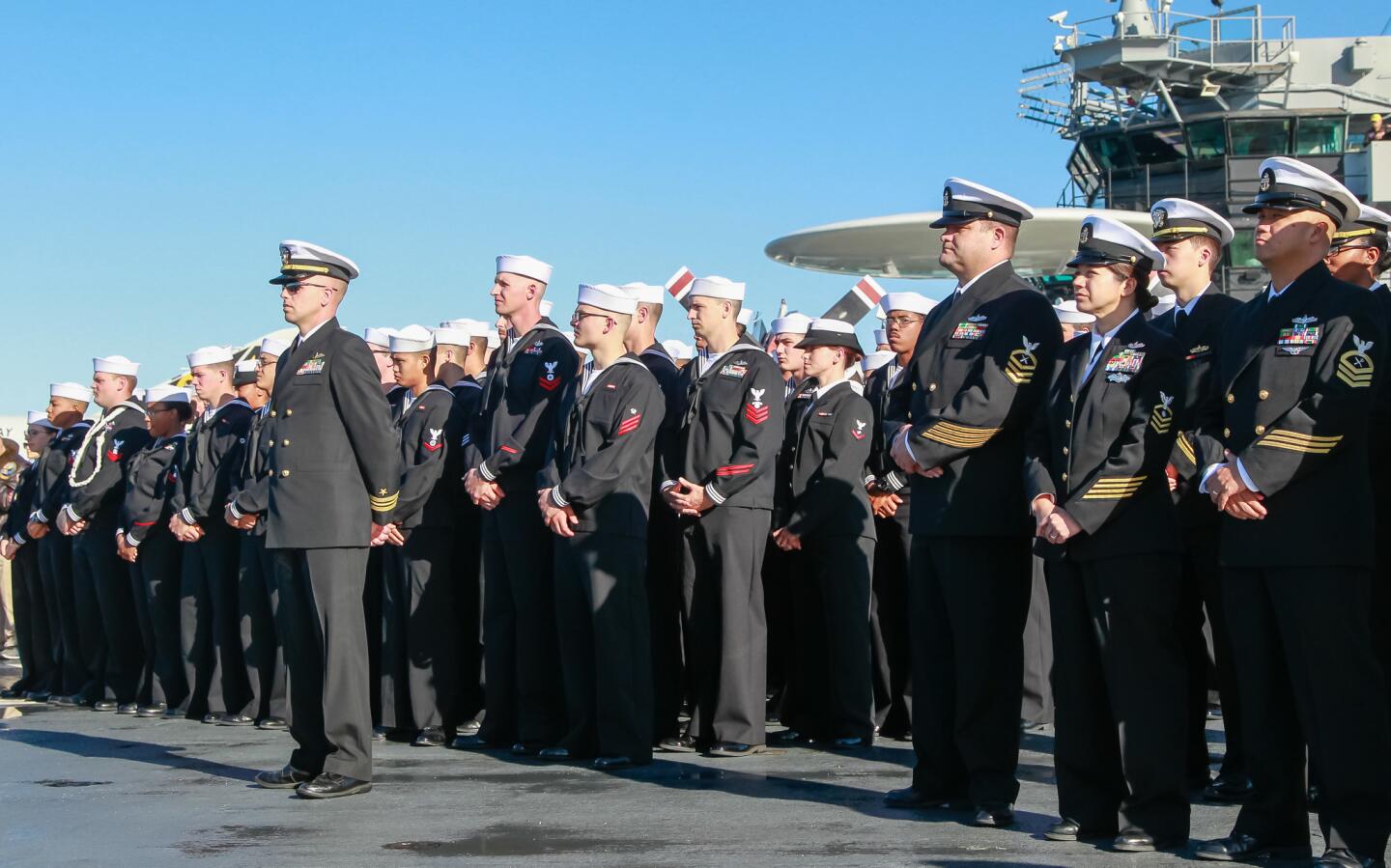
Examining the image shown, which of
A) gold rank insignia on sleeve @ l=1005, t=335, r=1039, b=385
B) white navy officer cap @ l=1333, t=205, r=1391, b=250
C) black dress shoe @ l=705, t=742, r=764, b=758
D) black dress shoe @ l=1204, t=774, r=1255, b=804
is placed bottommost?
black dress shoe @ l=705, t=742, r=764, b=758

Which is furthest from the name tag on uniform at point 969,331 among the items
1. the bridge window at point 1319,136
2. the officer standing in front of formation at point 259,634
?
the bridge window at point 1319,136

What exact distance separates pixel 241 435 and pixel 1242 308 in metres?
7.11

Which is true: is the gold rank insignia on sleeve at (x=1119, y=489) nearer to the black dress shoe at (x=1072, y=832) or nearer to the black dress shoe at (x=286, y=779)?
the black dress shoe at (x=1072, y=832)

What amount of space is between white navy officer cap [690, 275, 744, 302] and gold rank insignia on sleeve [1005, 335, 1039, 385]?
3019 millimetres

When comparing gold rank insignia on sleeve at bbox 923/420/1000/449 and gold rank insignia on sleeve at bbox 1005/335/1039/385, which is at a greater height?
gold rank insignia on sleeve at bbox 1005/335/1039/385

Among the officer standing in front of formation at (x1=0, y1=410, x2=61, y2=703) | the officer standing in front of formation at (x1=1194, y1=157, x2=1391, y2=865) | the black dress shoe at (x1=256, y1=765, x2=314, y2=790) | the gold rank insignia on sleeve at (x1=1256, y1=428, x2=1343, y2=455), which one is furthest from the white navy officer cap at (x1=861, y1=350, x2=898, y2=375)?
the officer standing in front of formation at (x1=0, y1=410, x2=61, y2=703)

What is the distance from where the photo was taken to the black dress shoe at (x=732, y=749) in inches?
335

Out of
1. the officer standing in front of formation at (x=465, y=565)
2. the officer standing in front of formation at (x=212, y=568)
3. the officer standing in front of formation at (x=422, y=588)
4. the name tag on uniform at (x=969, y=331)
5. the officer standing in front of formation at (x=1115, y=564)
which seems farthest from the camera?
the officer standing in front of formation at (x=212, y=568)

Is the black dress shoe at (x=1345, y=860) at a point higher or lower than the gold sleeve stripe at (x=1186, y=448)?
lower

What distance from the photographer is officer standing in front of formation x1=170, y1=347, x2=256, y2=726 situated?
10.8m

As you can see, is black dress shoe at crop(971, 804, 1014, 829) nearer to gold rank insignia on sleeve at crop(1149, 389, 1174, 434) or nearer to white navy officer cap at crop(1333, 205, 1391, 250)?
gold rank insignia on sleeve at crop(1149, 389, 1174, 434)

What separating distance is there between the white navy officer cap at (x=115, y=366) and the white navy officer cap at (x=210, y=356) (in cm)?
124

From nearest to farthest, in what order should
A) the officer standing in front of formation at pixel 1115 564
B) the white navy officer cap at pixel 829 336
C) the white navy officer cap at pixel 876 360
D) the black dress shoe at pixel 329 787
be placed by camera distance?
the officer standing in front of formation at pixel 1115 564
the black dress shoe at pixel 329 787
the white navy officer cap at pixel 829 336
the white navy officer cap at pixel 876 360

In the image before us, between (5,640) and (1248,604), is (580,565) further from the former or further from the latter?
(5,640)
